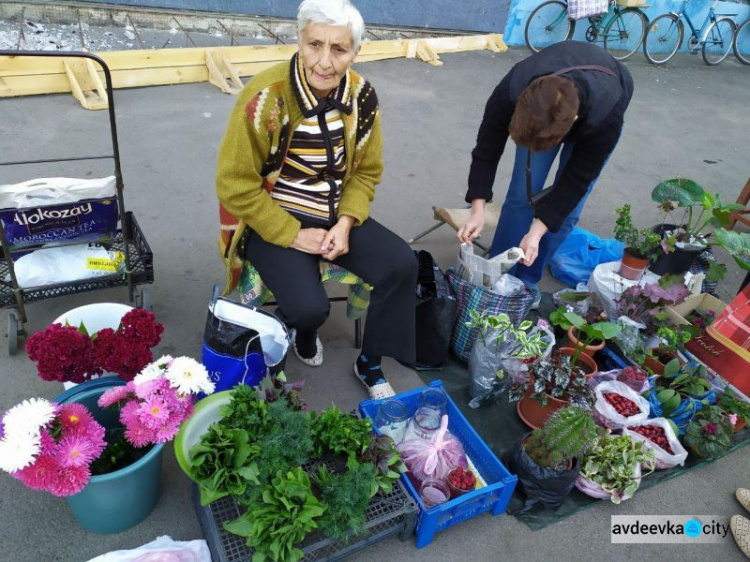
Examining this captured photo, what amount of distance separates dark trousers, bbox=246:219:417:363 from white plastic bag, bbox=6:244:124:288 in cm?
73

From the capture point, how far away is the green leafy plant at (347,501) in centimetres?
168

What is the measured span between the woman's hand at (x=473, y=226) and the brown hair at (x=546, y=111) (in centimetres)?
63

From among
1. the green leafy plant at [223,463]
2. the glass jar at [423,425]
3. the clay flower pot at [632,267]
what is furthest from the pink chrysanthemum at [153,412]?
the clay flower pot at [632,267]

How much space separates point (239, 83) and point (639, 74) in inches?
224

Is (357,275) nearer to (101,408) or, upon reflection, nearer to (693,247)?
(101,408)

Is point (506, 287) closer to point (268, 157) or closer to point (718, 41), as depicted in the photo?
point (268, 157)

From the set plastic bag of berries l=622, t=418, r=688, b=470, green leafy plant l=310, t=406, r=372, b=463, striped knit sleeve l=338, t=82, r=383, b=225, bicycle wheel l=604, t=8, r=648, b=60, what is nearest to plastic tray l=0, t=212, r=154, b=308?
striped knit sleeve l=338, t=82, r=383, b=225

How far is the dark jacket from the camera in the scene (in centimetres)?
228

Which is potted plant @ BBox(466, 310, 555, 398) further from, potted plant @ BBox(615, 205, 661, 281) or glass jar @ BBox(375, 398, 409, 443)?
potted plant @ BBox(615, 205, 661, 281)

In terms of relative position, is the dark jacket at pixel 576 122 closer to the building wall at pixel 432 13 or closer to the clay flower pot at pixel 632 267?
the clay flower pot at pixel 632 267

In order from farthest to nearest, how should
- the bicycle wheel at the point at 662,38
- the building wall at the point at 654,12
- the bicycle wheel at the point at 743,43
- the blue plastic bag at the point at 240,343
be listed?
the bicycle wheel at the point at 743,43
the bicycle wheel at the point at 662,38
the building wall at the point at 654,12
the blue plastic bag at the point at 240,343

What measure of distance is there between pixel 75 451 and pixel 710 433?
2.40 m

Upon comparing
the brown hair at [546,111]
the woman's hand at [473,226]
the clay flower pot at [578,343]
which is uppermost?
the brown hair at [546,111]

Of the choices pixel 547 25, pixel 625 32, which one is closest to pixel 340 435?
pixel 547 25
